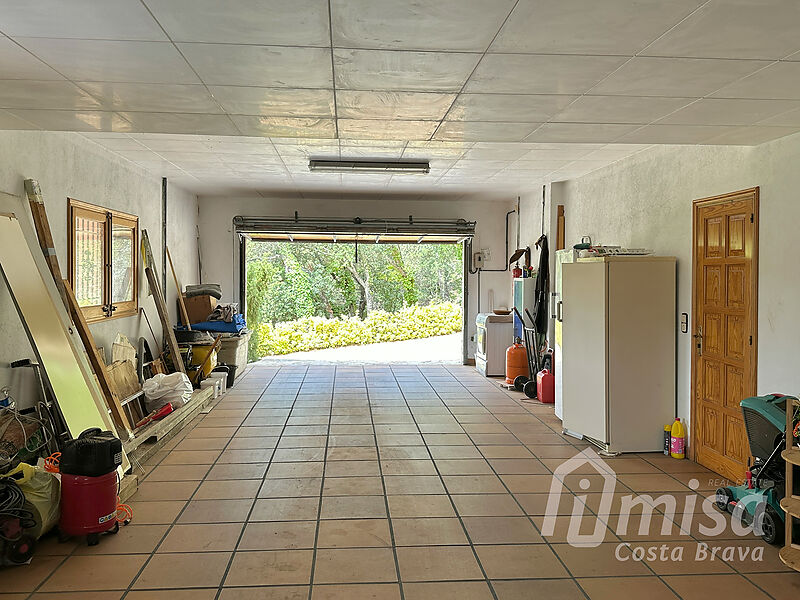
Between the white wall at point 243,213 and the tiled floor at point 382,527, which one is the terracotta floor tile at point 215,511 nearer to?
the tiled floor at point 382,527

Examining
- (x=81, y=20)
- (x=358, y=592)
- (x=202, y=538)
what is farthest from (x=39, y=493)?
(x=81, y=20)

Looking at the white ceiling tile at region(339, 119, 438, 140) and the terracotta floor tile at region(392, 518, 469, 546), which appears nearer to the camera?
the terracotta floor tile at region(392, 518, 469, 546)

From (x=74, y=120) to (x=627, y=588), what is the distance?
4238 mm

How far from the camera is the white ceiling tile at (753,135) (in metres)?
4.10

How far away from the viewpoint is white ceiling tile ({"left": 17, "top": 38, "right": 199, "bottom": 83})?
281 centimetres

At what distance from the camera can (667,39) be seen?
272cm

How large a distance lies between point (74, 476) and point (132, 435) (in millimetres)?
1615

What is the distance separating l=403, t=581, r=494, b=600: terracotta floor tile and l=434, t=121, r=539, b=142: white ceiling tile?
282 cm

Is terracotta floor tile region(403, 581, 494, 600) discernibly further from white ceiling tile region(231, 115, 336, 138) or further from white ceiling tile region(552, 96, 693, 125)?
white ceiling tile region(231, 115, 336, 138)

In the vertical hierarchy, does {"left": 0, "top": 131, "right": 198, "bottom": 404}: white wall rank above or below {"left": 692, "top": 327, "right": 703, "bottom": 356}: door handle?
above

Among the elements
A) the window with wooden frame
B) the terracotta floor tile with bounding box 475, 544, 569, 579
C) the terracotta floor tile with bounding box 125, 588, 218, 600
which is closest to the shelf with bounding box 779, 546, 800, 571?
→ the terracotta floor tile with bounding box 475, 544, 569, 579

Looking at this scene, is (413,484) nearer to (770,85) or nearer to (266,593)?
(266,593)

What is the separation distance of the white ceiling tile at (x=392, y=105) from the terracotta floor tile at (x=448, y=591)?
8.50 feet

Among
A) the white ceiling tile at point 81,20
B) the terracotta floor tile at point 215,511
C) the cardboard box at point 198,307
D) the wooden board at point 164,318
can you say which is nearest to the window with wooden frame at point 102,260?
the wooden board at point 164,318
